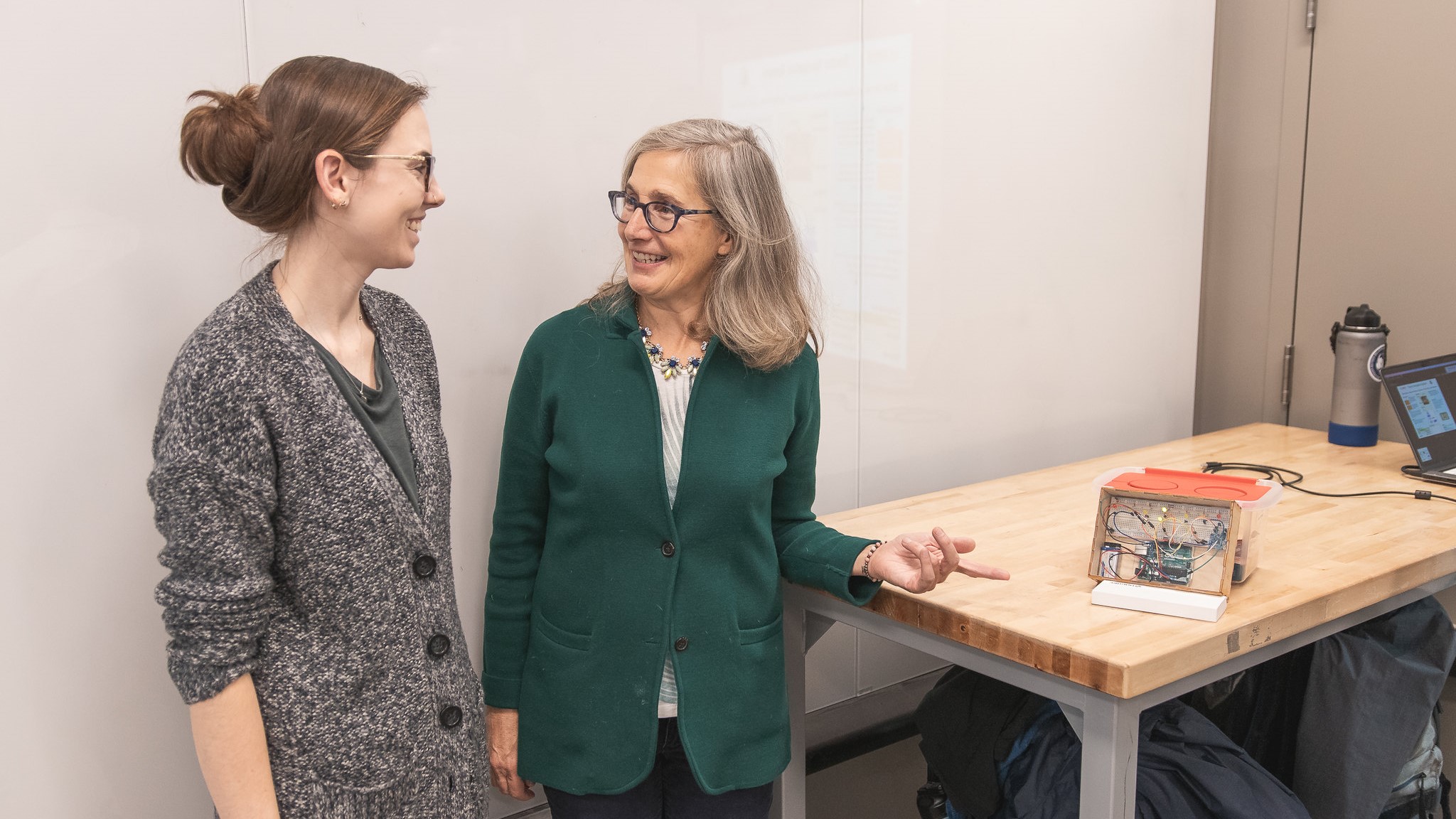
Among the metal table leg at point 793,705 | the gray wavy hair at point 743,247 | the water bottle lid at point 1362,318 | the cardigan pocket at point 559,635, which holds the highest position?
the gray wavy hair at point 743,247

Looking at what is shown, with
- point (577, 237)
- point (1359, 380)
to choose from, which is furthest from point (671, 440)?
point (1359, 380)

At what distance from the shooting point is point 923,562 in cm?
155

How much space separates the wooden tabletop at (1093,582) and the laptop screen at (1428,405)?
9 centimetres

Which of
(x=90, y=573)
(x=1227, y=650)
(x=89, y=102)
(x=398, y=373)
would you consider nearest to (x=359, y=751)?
(x=398, y=373)

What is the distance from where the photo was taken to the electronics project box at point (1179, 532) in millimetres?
1648

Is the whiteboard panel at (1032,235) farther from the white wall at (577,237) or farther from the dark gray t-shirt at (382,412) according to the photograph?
the dark gray t-shirt at (382,412)

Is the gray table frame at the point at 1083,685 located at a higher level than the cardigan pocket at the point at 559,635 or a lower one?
lower

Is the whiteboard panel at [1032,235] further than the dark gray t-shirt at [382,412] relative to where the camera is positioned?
Yes

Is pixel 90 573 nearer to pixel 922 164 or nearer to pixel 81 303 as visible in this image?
pixel 81 303

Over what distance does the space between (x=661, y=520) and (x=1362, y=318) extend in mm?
2161

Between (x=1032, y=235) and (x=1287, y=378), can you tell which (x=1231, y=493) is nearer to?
(x=1032, y=235)

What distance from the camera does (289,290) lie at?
4.00 ft

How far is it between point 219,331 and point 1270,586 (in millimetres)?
1515

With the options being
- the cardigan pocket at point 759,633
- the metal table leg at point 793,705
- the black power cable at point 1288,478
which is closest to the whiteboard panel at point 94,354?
the cardigan pocket at point 759,633
